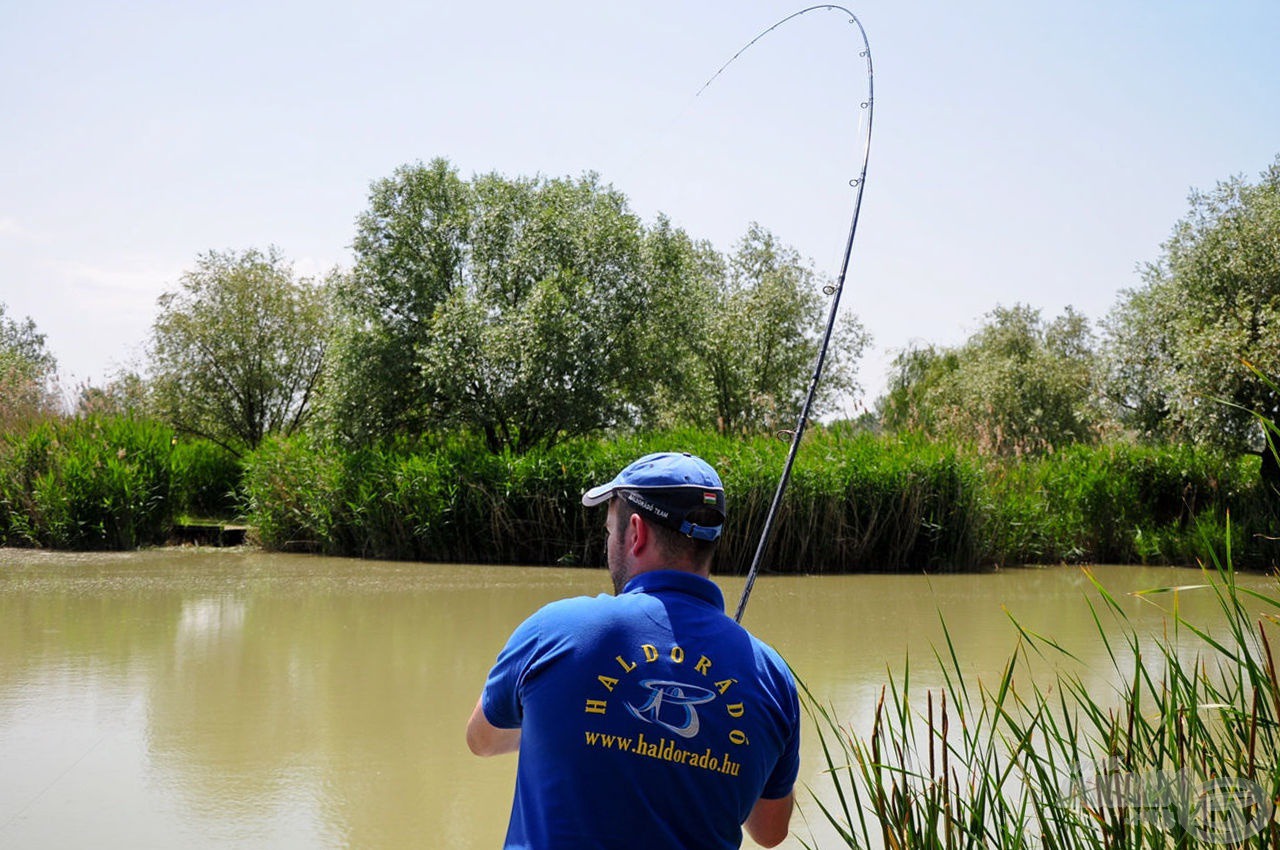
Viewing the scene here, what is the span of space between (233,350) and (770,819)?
2151 centimetres

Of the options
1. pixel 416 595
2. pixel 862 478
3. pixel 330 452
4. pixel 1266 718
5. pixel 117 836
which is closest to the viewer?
pixel 1266 718

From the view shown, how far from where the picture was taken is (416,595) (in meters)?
11.4

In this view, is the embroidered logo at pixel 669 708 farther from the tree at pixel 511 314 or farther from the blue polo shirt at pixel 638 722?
the tree at pixel 511 314

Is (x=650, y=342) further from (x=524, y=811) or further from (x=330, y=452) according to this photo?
(x=524, y=811)

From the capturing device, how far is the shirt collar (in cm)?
217

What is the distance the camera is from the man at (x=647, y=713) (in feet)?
6.42

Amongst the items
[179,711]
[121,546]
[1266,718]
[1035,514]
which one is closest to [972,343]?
[1035,514]

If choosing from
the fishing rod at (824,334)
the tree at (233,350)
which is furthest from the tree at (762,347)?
the fishing rod at (824,334)

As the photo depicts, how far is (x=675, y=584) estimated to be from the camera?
7.14ft

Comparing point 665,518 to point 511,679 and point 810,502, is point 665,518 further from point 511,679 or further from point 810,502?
point 810,502

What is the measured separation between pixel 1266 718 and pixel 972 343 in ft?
111

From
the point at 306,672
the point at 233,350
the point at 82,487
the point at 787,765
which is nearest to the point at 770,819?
the point at 787,765

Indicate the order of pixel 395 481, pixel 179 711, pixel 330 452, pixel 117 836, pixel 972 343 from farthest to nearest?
pixel 972 343, pixel 330 452, pixel 395 481, pixel 179 711, pixel 117 836

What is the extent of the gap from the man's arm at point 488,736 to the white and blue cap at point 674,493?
52cm
